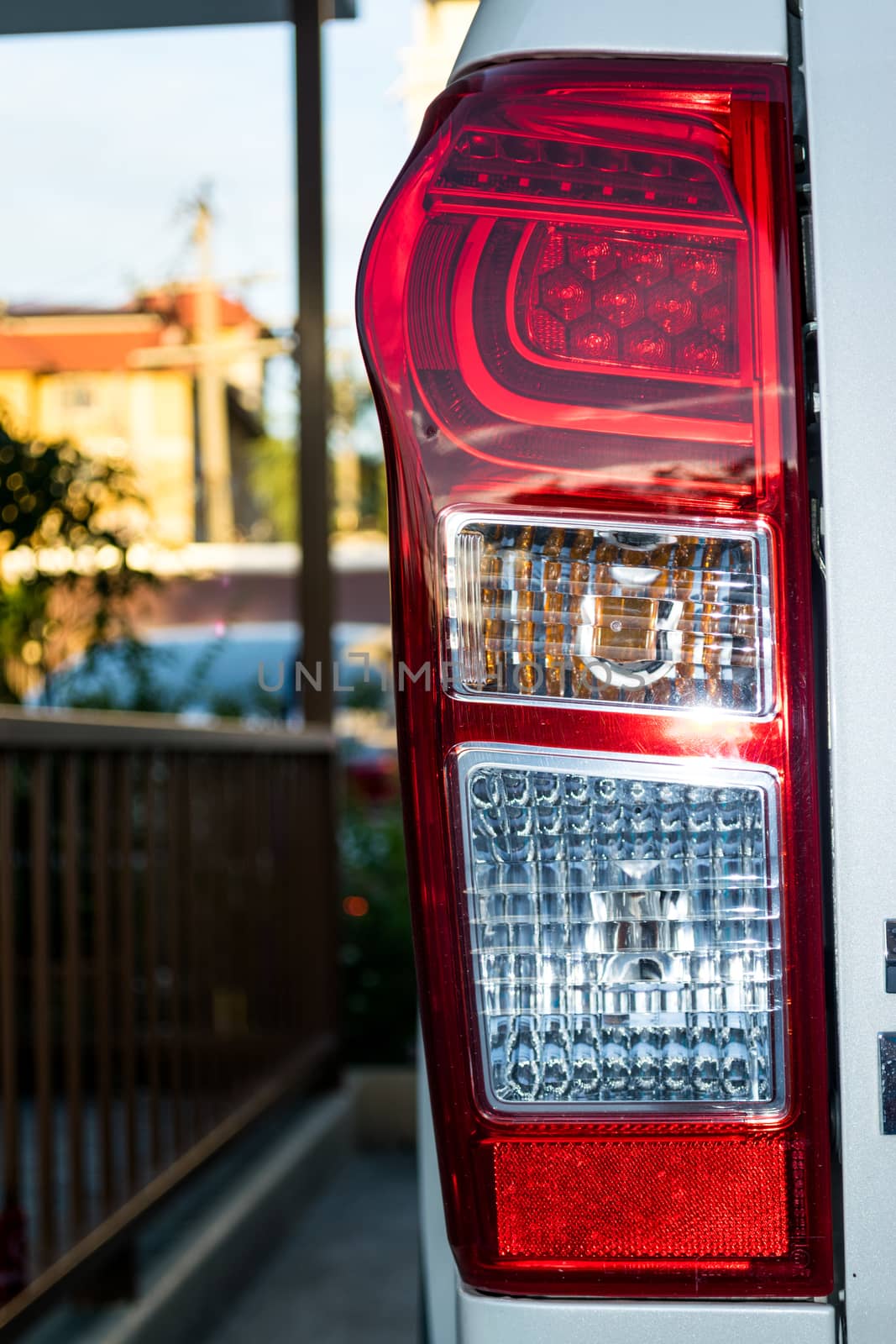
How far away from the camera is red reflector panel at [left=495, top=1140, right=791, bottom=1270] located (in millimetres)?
784

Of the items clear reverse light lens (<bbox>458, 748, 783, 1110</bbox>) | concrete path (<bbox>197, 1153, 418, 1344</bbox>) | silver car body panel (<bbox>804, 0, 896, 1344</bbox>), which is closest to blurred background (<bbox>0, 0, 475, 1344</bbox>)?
concrete path (<bbox>197, 1153, 418, 1344</bbox>)

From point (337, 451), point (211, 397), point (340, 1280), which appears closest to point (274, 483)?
point (337, 451)

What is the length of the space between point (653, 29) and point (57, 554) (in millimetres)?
3185

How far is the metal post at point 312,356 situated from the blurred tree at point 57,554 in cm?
52

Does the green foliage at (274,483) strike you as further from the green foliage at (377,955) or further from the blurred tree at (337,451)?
the green foliage at (377,955)

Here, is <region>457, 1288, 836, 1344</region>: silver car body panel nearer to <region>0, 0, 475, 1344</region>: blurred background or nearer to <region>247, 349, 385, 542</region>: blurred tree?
<region>0, 0, 475, 1344</region>: blurred background

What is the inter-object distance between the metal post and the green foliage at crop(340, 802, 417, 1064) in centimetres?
71

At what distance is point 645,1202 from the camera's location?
79 centimetres

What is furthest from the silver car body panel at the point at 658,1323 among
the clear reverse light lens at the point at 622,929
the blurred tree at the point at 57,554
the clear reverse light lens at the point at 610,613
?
the blurred tree at the point at 57,554

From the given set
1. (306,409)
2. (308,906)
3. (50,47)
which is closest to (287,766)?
(308,906)

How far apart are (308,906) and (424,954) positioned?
3.27 meters

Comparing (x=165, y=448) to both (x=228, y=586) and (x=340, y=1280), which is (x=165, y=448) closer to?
(x=228, y=586)

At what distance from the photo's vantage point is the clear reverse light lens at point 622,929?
0.78 metres

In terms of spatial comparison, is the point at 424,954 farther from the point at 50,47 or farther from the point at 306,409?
the point at 50,47
